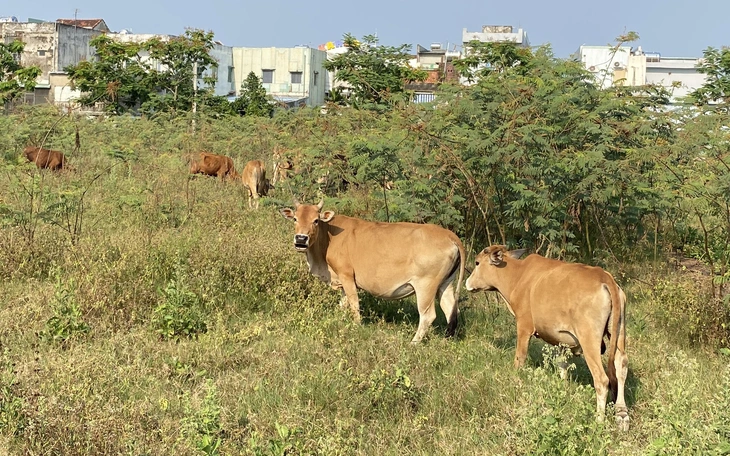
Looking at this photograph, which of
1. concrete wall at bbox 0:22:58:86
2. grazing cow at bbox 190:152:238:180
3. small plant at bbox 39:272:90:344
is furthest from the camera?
concrete wall at bbox 0:22:58:86

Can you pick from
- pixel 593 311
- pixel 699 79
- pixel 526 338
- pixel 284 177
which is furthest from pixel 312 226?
pixel 699 79

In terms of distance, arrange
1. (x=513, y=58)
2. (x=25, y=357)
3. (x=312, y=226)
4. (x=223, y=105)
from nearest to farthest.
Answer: (x=25, y=357)
(x=312, y=226)
(x=513, y=58)
(x=223, y=105)

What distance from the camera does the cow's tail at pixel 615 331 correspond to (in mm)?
5816

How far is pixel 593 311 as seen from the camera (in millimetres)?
5984

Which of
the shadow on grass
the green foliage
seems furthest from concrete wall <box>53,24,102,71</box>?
the shadow on grass

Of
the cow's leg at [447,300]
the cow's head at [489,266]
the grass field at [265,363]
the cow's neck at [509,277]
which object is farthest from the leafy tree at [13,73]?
the cow's neck at [509,277]

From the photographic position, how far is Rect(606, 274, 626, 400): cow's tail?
5816mm

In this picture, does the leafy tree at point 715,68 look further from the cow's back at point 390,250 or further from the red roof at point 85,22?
the red roof at point 85,22

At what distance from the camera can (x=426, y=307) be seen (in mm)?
7930

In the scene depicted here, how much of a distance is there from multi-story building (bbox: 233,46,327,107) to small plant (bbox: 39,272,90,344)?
53806mm

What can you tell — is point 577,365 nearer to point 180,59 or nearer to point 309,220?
point 309,220

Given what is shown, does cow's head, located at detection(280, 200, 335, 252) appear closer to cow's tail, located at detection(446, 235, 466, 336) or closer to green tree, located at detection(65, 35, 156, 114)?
cow's tail, located at detection(446, 235, 466, 336)

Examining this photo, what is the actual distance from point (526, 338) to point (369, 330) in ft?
5.70

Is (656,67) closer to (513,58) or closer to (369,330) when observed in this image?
(513,58)
